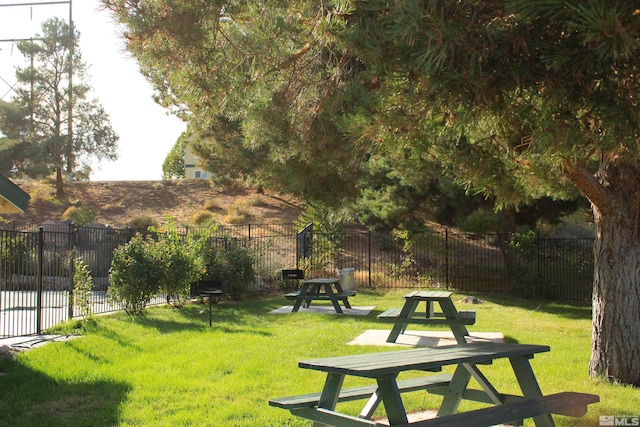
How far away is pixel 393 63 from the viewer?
174 inches

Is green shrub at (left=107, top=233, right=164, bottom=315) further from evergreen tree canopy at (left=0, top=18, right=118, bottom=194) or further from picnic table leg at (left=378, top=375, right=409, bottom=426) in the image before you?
evergreen tree canopy at (left=0, top=18, right=118, bottom=194)

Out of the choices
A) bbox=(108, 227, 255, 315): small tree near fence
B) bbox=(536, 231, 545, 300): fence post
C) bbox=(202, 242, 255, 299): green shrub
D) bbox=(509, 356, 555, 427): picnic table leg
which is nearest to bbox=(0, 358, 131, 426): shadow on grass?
bbox=(509, 356, 555, 427): picnic table leg

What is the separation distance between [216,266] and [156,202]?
2447cm

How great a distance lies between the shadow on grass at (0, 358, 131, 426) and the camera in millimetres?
6094

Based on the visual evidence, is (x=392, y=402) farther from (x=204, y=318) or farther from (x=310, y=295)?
(x=310, y=295)

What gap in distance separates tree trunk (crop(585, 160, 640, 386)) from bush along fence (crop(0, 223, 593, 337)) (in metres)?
8.24

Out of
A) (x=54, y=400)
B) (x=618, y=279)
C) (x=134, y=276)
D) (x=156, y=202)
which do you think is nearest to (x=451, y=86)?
(x=618, y=279)

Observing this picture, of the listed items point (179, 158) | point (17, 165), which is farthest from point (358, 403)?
point (179, 158)

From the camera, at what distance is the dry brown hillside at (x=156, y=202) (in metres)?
35.2

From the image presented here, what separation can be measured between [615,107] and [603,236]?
405 cm

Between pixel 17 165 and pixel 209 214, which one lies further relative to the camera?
pixel 17 165

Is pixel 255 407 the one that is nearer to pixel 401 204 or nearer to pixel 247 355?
pixel 247 355

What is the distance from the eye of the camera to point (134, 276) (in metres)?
13.5

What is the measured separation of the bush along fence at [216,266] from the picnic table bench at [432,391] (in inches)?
272
